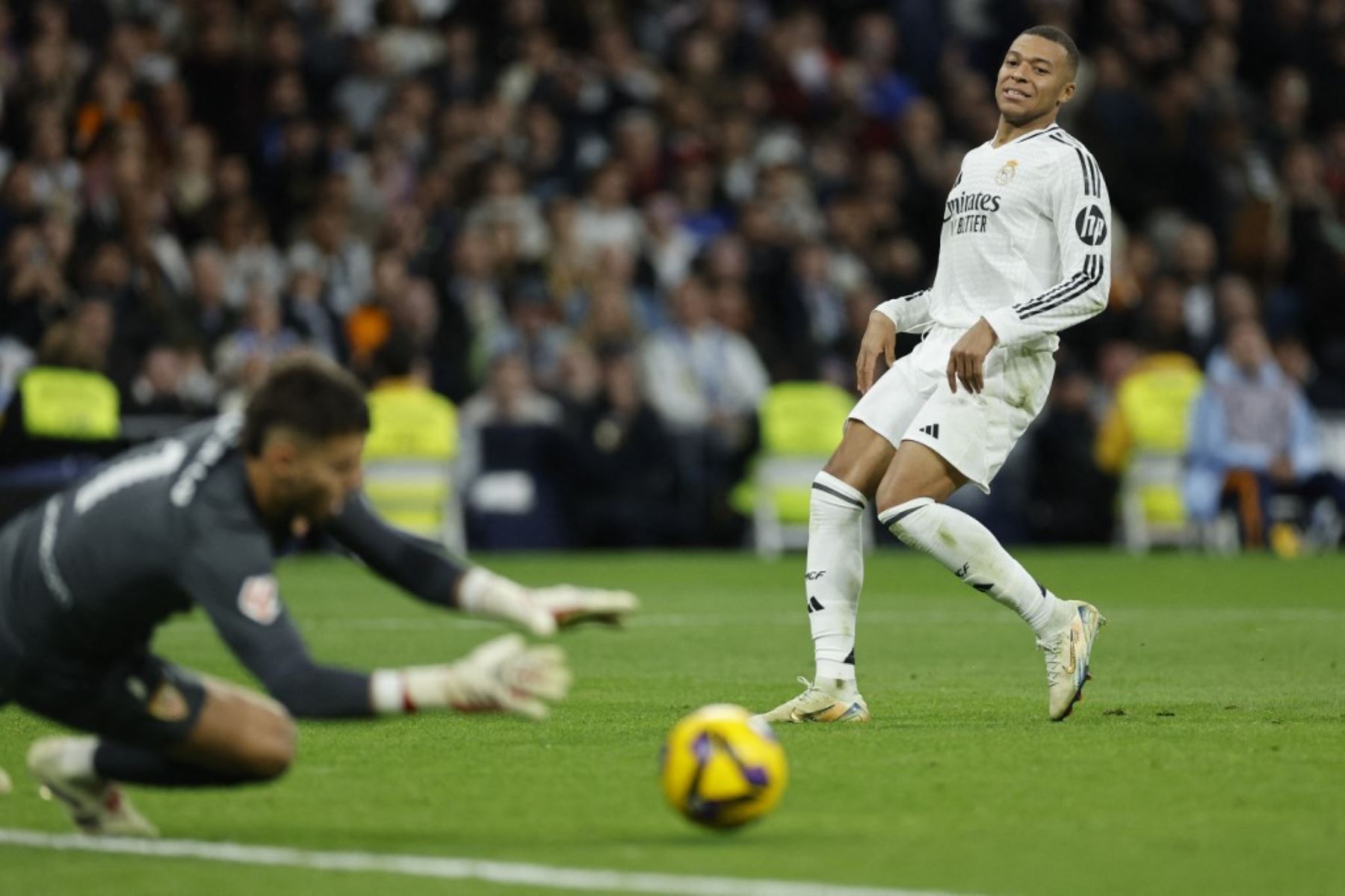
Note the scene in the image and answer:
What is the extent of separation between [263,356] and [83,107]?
2793 millimetres

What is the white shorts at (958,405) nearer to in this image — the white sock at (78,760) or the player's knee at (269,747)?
the player's knee at (269,747)

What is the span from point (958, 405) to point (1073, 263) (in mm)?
633

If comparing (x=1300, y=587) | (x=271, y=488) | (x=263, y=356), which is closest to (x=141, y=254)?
(x=263, y=356)

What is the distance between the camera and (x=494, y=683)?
17.1 feet

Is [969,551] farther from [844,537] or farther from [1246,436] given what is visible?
[1246,436]

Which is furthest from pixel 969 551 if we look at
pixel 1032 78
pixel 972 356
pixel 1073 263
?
pixel 1032 78

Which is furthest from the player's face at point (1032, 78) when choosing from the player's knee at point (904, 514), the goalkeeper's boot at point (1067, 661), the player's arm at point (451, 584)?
the player's arm at point (451, 584)

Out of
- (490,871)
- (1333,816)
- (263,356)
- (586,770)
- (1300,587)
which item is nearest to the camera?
(490,871)

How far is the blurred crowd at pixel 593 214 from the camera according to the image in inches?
735

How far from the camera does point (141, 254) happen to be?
60.6 feet

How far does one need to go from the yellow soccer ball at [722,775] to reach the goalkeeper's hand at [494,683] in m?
0.62

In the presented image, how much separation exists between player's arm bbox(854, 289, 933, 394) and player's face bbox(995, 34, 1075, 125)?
781mm

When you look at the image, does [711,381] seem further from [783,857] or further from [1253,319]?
[783,857]

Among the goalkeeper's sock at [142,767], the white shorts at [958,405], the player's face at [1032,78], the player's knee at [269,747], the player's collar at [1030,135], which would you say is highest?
the player's face at [1032,78]
